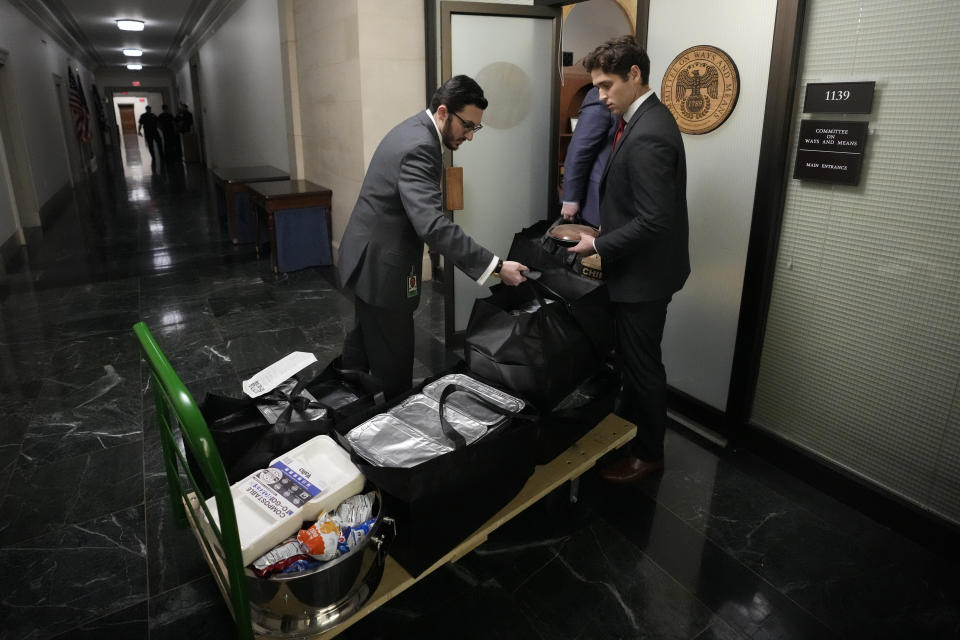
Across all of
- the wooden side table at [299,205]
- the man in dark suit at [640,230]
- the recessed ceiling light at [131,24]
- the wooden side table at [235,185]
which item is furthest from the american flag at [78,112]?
the man in dark suit at [640,230]

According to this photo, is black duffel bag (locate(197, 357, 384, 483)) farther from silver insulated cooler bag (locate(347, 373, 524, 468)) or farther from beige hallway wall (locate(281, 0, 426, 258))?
beige hallway wall (locate(281, 0, 426, 258))

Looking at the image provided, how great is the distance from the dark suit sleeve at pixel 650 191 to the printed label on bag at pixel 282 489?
119 cm

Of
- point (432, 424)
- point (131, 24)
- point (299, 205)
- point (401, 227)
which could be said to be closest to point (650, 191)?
point (401, 227)

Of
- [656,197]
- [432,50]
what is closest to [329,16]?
[432,50]

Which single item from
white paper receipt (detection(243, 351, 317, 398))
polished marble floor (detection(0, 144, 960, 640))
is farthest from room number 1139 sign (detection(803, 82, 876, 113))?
white paper receipt (detection(243, 351, 317, 398))

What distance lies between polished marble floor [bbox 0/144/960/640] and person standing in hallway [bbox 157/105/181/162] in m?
12.5

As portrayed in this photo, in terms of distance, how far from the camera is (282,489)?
1332 mm

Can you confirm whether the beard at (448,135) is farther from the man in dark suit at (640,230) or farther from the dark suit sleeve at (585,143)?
the dark suit sleeve at (585,143)

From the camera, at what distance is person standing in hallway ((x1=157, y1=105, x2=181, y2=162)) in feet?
45.1

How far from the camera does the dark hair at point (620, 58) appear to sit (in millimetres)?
1917

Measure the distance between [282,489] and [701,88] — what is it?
2219mm

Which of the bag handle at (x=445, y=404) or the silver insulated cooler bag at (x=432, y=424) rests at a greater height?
the bag handle at (x=445, y=404)

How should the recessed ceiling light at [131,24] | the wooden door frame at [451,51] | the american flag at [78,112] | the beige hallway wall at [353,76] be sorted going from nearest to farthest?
the wooden door frame at [451,51]
the beige hallway wall at [353,76]
the recessed ceiling light at [131,24]
the american flag at [78,112]

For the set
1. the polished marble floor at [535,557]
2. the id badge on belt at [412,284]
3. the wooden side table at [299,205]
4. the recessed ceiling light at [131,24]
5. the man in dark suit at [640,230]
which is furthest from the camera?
the recessed ceiling light at [131,24]
